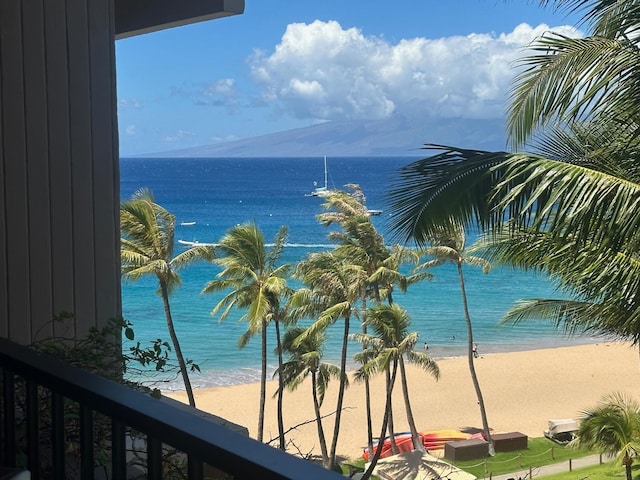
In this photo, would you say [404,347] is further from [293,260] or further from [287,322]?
[293,260]

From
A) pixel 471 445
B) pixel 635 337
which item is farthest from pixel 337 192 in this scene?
pixel 635 337

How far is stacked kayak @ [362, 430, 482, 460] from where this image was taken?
61.7ft

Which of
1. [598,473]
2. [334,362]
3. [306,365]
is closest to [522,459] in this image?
[598,473]

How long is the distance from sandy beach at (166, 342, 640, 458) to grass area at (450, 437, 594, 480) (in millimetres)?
1707

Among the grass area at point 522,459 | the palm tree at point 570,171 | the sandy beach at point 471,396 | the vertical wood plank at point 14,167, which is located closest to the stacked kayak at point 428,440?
the sandy beach at point 471,396

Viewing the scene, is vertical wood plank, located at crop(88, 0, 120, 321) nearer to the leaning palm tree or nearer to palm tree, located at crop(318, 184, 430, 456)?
palm tree, located at crop(318, 184, 430, 456)

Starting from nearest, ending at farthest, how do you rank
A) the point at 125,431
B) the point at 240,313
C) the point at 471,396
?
the point at 125,431 → the point at 471,396 → the point at 240,313

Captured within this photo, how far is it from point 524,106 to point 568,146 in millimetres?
486

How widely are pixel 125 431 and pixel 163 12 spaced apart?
3.09m

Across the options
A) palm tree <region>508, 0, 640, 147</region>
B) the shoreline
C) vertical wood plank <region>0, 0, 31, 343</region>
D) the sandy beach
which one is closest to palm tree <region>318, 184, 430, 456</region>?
the sandy beach

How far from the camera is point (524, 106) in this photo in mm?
6512

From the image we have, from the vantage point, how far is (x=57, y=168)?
2.99m

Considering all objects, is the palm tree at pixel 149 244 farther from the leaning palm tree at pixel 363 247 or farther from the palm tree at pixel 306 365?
the leaning palm tree at pixel 363 247

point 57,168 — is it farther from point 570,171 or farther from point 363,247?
point 363,247
